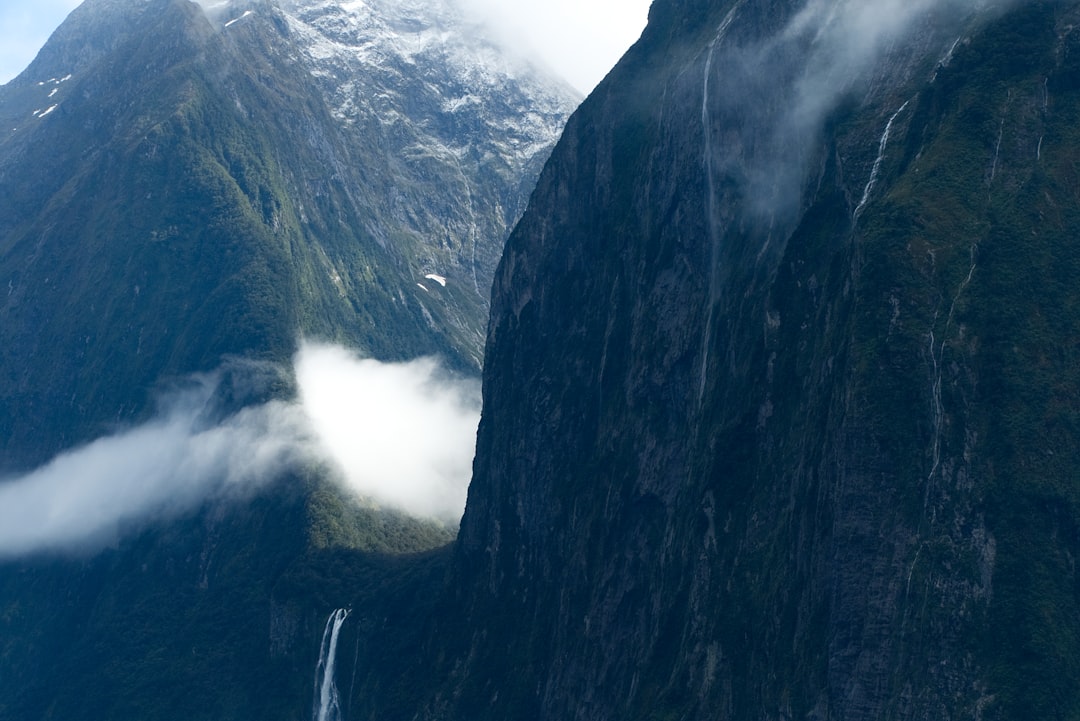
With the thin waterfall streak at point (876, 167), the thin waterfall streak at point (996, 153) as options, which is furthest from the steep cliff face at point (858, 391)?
the thin waterfall streak at point (876, 167)

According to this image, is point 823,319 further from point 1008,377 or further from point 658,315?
point 658,315

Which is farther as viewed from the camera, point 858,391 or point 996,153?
point 996,153

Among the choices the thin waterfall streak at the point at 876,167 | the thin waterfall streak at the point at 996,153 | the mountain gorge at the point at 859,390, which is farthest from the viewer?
the thin waterfall streak at the point at 876,167

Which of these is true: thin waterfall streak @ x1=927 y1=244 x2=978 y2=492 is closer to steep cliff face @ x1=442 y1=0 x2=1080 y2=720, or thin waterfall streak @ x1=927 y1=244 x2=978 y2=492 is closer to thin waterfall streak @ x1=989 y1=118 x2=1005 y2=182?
steep cliff face @ x1=442 y1=0 x2=1080 y2=720

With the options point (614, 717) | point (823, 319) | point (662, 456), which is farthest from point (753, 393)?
point (614, 717)

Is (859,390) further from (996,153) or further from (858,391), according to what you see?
(996,153)

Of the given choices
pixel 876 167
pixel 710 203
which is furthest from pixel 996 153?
pixel 710 203

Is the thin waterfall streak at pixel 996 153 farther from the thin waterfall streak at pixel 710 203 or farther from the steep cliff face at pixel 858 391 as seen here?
the thin waterfall streak at pixel 710 203
